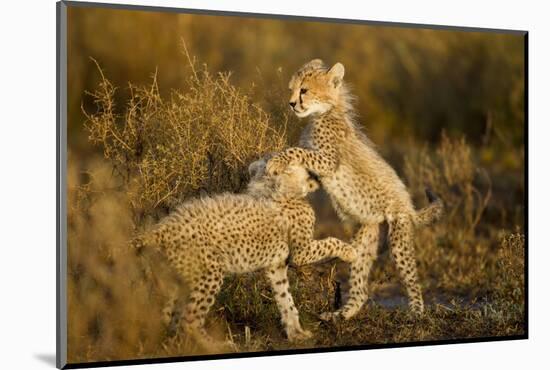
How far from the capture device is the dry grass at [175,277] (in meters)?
6.46

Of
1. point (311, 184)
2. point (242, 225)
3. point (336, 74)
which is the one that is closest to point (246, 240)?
point (242, 225)

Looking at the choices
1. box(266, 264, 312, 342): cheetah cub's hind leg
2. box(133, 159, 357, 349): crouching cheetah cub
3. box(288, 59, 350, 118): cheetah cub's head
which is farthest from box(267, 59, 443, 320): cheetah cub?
box(266, 264, 312, 342): cheetah cub's hind leg

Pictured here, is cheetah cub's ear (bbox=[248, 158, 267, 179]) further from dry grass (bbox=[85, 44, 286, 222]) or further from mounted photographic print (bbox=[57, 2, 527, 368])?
dry grass (bbox=[85, 44, 286, 222])

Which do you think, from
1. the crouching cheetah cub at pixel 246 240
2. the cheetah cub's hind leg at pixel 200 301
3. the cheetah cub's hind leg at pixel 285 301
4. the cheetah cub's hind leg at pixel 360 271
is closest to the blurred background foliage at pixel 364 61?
the cheetah cub's hind leg at pixel 360 271

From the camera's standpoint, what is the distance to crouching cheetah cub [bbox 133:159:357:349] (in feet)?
21.7

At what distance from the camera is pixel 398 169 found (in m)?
11.1

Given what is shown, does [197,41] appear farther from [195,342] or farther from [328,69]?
[195,342]

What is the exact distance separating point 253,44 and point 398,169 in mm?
1949

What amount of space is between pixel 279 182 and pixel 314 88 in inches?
31.9

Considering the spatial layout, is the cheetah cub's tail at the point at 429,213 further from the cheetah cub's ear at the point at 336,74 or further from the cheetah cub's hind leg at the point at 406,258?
the cheetah cub's ear at the point at 336,74

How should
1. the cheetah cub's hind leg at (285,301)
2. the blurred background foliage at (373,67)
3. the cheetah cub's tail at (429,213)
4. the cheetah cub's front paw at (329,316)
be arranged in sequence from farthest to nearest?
the blurred background foliage at (373,67) < the cheetah cub's tail at (429,213) < the cheetah cub's front paw at (329,316) < the cheetah cub's hind leg at (285,301)

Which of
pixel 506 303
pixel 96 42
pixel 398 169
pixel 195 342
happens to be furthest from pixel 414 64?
pixel 195 342

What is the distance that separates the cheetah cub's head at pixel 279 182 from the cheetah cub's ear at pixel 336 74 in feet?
2.21

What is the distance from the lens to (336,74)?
24.7ft
